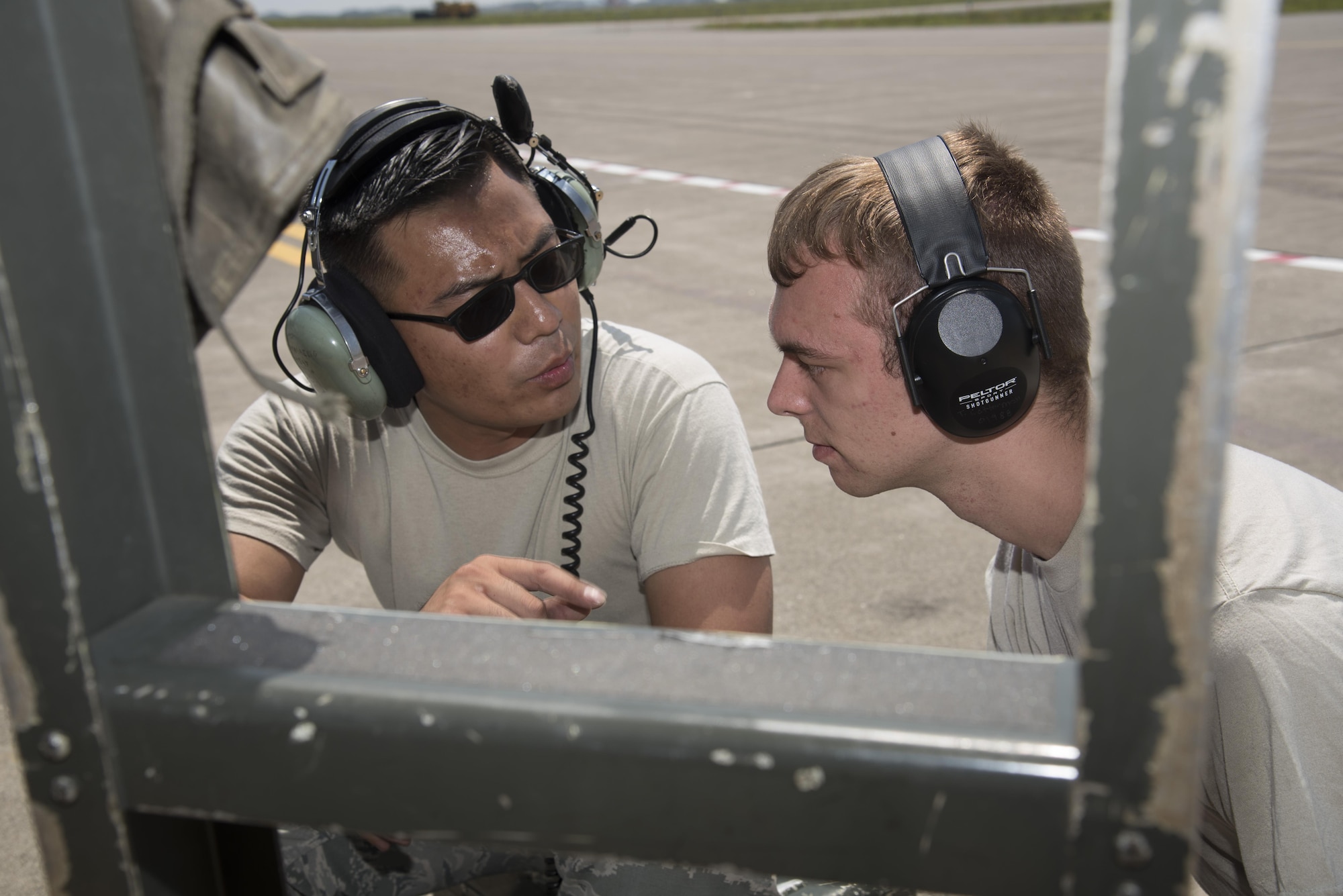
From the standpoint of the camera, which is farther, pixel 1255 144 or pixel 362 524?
pixel 362 524

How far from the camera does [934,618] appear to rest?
330 cm

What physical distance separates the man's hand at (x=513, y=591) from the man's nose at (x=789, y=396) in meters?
0.49

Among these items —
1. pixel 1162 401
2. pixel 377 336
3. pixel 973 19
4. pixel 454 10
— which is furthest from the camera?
pixel 454 10

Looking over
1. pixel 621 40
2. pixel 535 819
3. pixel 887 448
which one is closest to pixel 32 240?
pixel 535 819

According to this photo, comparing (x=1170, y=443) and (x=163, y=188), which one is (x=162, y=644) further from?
(x=1170, y=443)

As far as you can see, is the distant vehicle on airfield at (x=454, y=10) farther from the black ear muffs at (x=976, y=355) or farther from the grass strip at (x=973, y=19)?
the black ear muffs at (x=976, y=355)

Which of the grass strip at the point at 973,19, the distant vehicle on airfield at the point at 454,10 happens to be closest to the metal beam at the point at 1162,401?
the grass strip at the point at 973,19

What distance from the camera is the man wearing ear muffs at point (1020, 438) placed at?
1.42 meters

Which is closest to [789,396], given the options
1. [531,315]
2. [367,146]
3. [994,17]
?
[531,315]

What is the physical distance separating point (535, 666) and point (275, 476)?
165cm

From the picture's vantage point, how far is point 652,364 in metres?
2.23

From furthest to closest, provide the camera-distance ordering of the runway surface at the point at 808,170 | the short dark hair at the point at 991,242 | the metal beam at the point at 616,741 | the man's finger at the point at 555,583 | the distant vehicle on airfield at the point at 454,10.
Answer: the distant vehicle on airfield at the point at 454,10, the runway surface at the point at 808,170, the short dark hair at the point at 991,242, the man's finger at the point at 555,583, the metal beam at the point at 616,741

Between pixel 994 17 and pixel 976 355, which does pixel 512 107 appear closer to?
pixel 976 355

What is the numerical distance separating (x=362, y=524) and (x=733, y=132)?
1029cm
